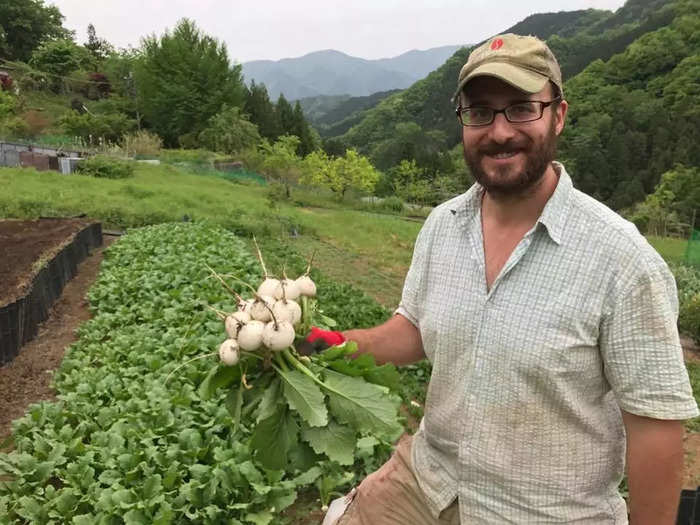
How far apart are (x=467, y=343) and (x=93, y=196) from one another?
19330mm

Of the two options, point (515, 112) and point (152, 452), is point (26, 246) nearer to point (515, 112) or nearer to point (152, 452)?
point (152, 452)

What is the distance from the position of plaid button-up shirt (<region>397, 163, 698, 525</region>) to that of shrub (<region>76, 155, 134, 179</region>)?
26.9 meters

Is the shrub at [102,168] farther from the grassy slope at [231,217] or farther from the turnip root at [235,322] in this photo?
the turnip root at [235,322]

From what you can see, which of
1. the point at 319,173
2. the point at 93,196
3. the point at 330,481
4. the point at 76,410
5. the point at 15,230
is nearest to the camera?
the point at 330,481

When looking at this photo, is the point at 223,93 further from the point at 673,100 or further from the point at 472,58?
the point at 472,58

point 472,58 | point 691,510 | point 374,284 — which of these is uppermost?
point 472,58

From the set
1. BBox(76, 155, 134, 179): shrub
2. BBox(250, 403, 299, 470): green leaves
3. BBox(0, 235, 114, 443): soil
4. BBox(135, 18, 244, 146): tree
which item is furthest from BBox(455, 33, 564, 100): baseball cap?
BBox(135, 18, 244, 146): tree

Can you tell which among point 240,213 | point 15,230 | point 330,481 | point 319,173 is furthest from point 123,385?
point 319,173

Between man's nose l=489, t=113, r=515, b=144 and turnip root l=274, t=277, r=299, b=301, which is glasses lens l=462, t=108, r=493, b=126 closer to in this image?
man's nose l=489, t=113, r=515, b=144

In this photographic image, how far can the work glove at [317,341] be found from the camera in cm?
220

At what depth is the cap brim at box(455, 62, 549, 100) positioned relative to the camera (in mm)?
1780

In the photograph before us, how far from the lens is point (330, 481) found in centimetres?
388

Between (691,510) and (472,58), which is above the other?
(472,58)

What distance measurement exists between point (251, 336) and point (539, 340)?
996 mm
